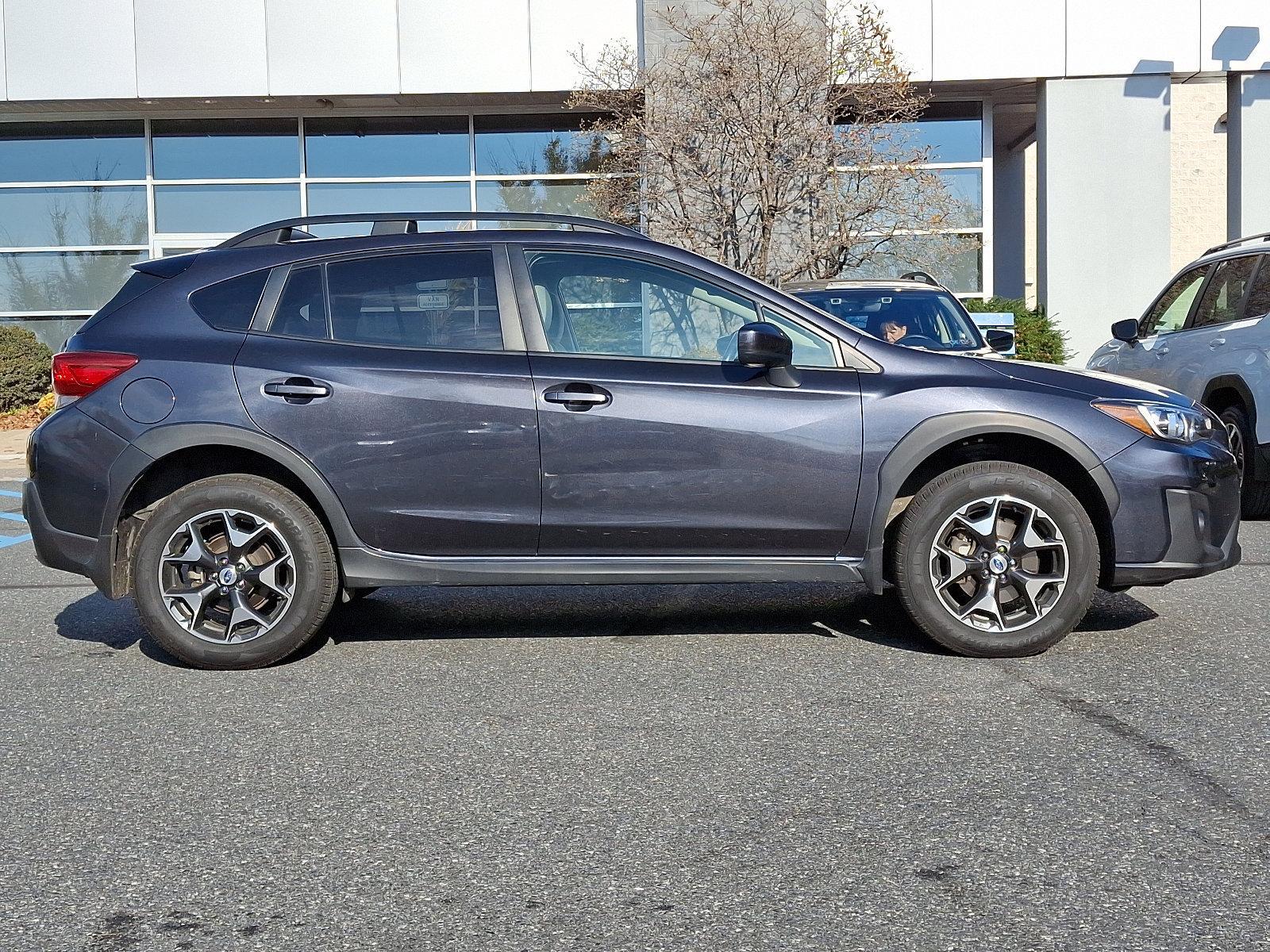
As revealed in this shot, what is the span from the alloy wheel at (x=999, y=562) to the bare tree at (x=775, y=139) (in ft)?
38.0

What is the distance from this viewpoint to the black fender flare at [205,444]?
545 cm

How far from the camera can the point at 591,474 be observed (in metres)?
5.45

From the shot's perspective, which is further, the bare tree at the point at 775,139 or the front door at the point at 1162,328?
the bare tree at the point at 775,139

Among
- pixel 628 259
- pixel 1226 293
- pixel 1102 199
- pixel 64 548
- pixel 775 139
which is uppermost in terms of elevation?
pixel 775 139

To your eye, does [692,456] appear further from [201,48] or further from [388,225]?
[201,48]

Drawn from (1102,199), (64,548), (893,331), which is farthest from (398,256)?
(1102,199)

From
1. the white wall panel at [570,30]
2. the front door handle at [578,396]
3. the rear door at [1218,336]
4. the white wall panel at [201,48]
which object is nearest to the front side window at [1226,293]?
the rear door at [1218,336]

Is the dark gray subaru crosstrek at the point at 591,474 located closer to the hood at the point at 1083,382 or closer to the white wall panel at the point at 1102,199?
the hood at the point at 1083,382

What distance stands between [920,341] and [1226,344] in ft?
6.76

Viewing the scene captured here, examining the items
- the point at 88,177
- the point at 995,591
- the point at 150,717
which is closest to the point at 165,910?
the point at 150,717

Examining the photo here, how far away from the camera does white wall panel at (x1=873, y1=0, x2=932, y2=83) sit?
17.5 meters

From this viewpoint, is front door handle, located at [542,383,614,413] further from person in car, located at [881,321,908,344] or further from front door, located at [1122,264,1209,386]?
front door, located at [1122,264,1209,386]

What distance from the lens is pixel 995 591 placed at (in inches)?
216

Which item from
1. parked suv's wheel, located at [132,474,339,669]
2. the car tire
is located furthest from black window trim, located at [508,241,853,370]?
the car tire
